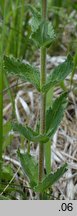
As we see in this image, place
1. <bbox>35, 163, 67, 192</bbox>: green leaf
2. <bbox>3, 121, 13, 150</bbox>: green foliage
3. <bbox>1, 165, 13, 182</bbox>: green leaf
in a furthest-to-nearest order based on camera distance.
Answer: <bbox>3, 121, 13, 150</bbox>: green foliage < <bbox>1, 165, 13, 182</bbox>: green leaf < <bbox>35, 163, 67, 192</bbox>: green leaf

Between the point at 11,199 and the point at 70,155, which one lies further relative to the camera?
the point at 70,155

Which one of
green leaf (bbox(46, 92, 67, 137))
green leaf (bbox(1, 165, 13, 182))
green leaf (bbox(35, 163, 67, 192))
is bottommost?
green leaf (bbox(1, 165, 13, 182))

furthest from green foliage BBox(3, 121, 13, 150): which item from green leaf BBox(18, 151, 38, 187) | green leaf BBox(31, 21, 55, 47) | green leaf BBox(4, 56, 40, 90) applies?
green leaf BBox(31, 21, 55, 47)

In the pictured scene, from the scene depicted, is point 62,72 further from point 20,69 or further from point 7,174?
point 7,174

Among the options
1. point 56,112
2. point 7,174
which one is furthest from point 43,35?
point 7,174

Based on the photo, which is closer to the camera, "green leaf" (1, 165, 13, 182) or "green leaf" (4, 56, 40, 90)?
"green leaf" (4, 56, 40, 90)

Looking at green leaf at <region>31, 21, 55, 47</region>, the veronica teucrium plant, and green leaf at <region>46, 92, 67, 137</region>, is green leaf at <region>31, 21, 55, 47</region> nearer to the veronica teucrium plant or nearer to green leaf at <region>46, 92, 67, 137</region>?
the veronica teucrium plant

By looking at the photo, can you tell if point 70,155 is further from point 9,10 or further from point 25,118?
point 9,10
